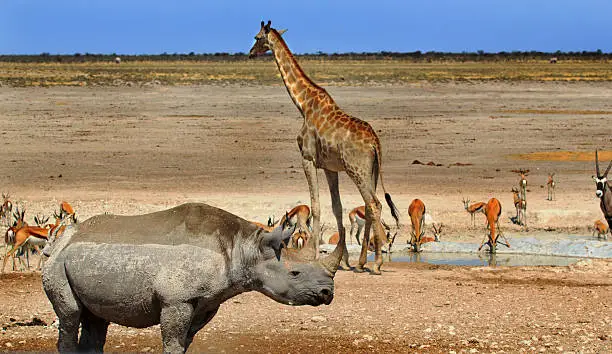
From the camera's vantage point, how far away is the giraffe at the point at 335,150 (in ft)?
40.9

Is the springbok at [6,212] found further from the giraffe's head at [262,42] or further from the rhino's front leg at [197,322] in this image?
the rhino's front leg at [197,322]

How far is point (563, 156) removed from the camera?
83.6 ft

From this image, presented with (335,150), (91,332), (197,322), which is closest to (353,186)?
(335,150)

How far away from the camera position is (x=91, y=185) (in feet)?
69.1

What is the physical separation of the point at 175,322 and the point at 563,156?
20.2 metres

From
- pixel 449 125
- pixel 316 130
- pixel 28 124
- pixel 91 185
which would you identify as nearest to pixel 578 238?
pixel 316 130

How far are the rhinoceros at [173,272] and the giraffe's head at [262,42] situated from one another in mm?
7425

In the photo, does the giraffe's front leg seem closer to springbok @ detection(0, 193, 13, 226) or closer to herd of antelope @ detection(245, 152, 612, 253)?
herd of antelope @ detection(245, 152, 612, 253)

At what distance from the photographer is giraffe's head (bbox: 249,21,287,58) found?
1421cm

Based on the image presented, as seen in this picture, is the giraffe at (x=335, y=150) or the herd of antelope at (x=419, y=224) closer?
the giraffe at (x=335, y=150)

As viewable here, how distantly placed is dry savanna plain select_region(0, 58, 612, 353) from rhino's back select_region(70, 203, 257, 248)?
2.34 metres

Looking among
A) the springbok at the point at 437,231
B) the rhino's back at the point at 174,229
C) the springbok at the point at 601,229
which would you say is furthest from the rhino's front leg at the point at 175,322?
the springbok at the point at 601,229

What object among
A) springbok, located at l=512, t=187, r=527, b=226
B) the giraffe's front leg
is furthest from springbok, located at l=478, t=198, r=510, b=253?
the giraffe's front leg

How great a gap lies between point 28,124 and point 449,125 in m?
13.3
